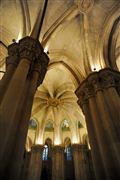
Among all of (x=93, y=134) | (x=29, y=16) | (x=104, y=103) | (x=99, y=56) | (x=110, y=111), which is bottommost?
(x=93, y=134)

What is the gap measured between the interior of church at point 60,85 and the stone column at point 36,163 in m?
0.07

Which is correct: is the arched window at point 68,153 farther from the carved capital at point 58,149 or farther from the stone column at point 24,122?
the stone column at point 24,122

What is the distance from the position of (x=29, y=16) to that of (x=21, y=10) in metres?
0.59

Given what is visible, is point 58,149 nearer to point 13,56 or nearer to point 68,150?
point 68,150

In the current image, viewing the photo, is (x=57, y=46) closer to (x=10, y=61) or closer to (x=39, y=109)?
(x=10, y=61)

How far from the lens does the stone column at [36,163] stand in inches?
460

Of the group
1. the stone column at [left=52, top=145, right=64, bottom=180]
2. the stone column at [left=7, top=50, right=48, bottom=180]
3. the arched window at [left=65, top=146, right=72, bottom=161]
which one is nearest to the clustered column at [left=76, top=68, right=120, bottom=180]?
the stone column at [left=7, top=50, right=48, bottom=180]

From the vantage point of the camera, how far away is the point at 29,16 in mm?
8430

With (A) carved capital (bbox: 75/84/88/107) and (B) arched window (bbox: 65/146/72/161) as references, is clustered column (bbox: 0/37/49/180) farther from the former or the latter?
(B) arched window (bbox: 65/146/72/161)

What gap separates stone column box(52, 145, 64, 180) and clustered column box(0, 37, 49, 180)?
29.3 ft

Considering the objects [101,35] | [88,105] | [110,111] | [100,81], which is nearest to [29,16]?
[101,35]

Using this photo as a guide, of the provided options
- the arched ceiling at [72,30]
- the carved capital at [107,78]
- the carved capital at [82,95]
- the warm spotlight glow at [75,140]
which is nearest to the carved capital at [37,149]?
the warm spotlight glow at [75,140]

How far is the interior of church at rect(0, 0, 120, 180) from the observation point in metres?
4.87

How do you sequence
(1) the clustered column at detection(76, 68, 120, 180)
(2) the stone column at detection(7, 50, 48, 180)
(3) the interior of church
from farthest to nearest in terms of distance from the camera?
(1) the clustered column at detection(76, 68, 120, 180) < (3) the interior of church < (2) the stone column at detection(7, 50, 48, 180)
